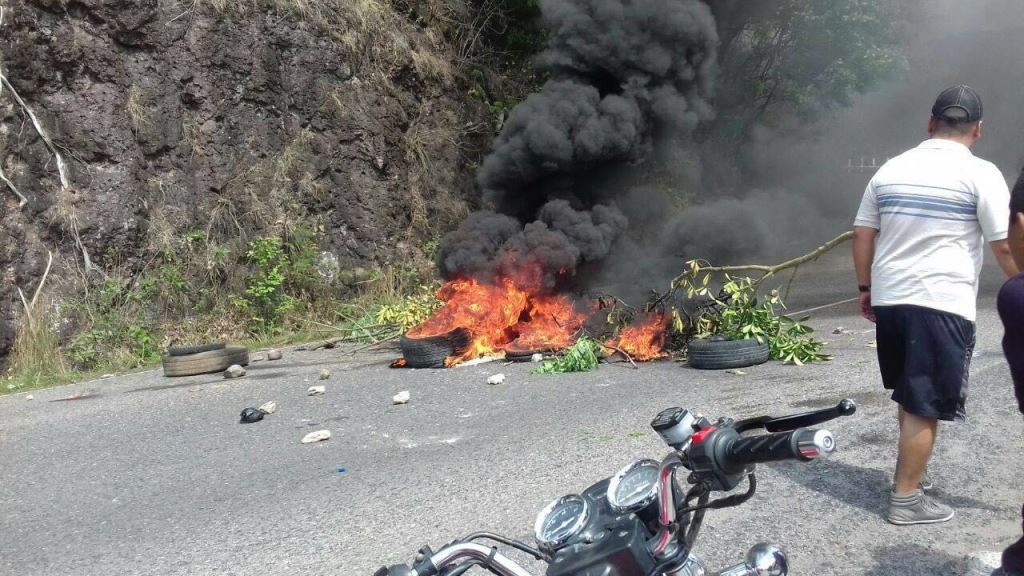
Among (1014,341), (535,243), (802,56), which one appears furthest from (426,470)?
(802,56)

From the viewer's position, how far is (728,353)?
7.60 meters

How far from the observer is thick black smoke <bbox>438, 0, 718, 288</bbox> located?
35.1 ft

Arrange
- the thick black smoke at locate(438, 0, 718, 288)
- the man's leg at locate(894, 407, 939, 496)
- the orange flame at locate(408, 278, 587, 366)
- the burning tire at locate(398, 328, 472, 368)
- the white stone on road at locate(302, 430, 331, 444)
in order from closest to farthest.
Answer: the man's leg at locate(894, 407, 939, 496)
the white stone on road at locate(302, 430, 331, 444)
the burning tire at locate(398, 328, 472, 368)
the orange flame at locate(408, 278, 587, 366)
the thick black smoke at locate(438, 0, 718, 288)

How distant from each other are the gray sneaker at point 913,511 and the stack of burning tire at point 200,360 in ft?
25.5

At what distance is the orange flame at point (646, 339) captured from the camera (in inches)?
333

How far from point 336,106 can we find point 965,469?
36.9 ft

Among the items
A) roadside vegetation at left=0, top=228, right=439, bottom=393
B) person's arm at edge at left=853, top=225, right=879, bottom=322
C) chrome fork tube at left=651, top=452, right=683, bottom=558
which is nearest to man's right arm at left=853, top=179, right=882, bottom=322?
person's arm at edge at left=853, top=225, right=879, bottom=322

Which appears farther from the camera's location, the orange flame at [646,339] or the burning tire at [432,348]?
the burning tire at [432,348]

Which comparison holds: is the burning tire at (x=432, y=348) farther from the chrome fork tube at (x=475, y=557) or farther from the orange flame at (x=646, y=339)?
the chrome fork tube at (x=475, y=557)

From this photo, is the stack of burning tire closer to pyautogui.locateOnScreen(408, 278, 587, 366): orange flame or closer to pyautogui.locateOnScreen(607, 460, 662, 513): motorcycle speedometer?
pyautogui.locateOnScreen(408, 278, 587, 366): orange flame

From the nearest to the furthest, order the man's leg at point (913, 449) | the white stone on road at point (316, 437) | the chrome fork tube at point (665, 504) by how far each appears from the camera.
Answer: the chrome fork tube at point (665, 504)
the man's leg at point (913, 449)
the white stone on road at point (316, 437)

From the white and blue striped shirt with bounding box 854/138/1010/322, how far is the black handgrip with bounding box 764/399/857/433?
210 centimetres

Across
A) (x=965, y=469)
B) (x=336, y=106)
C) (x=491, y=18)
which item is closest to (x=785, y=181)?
(x=491, y=18)

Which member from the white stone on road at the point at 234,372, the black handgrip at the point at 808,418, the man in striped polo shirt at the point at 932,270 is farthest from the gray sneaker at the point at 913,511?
the white stone on road at the point at 234,372
